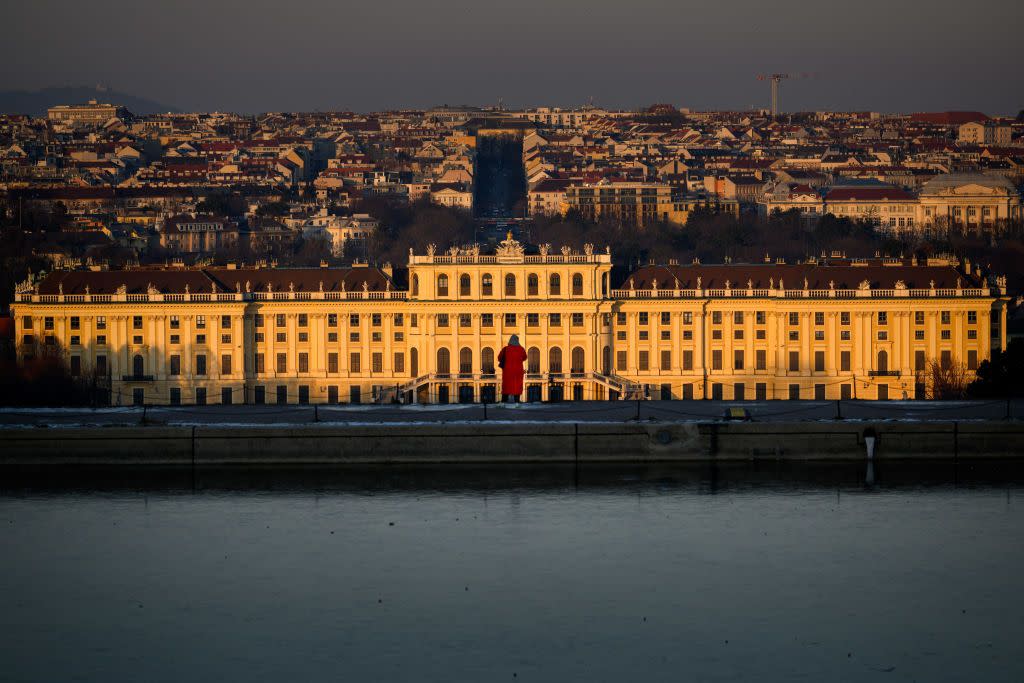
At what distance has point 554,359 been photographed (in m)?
81.4

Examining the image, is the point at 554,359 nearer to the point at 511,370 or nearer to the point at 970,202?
the point at 511,370

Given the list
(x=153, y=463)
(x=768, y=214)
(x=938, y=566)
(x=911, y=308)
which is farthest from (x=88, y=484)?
(x=768, y=214)

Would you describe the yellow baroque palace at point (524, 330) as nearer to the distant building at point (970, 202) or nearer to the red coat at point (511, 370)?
the red coat at point (511, 370)

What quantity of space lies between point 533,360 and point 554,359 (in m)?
0.78

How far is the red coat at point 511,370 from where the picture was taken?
67.4 m

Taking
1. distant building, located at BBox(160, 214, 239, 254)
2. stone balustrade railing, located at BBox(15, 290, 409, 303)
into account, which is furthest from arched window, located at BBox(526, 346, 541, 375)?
distant building, located at BBox(160, 214, 239, 254)

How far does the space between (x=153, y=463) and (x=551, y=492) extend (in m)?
10.0

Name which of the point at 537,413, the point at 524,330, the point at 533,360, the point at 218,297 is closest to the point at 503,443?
the point at 537,413

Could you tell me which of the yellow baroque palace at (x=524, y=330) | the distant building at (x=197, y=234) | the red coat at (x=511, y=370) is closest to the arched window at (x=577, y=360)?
the yellow baroque palace at (x=524, y=330)

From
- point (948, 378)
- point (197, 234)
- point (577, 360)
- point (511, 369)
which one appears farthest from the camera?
point (197, 234)

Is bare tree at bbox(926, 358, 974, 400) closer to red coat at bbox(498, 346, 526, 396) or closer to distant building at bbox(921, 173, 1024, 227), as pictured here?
red coat at bbox(498, 346, 526, 396)

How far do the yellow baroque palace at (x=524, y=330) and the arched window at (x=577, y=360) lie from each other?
0.07 metres

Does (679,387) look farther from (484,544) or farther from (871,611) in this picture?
(871,611)

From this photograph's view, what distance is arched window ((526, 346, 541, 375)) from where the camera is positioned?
80.4 meters
